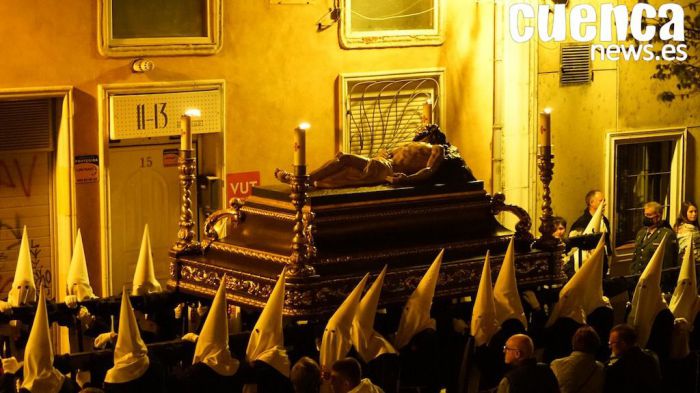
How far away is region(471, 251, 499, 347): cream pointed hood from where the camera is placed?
388 inches

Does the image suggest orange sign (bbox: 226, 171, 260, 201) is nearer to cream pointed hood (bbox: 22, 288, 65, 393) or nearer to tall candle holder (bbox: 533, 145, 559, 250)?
tall candle holder (bbox: 533, 145, 559, 250)

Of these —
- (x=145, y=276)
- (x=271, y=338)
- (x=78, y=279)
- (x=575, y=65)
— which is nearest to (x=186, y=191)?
(x=145, y=276)

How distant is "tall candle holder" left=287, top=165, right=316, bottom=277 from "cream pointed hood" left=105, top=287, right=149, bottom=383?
4.01ft

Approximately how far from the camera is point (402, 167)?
10773mm

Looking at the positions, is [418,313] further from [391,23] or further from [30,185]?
[391,23]

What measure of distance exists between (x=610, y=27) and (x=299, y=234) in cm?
736

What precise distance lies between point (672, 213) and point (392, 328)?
25.0 feet

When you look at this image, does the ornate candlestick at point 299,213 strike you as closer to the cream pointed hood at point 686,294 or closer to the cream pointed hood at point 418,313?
the cream pointed hood at point 418,313

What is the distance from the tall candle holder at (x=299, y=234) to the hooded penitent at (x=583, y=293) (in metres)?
1.78

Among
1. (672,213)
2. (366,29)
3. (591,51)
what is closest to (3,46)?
(366,29)

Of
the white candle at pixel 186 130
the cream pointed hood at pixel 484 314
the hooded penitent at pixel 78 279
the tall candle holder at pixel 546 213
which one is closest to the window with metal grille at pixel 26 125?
the hooded penitent at pixel 78 279

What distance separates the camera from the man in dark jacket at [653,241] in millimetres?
13203

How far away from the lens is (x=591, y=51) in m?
16.1

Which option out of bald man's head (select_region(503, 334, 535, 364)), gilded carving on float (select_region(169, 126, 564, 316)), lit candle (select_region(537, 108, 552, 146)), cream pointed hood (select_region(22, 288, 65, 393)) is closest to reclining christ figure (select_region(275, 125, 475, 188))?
gilded carving on float (select_region(169, 126, 564, 316))
